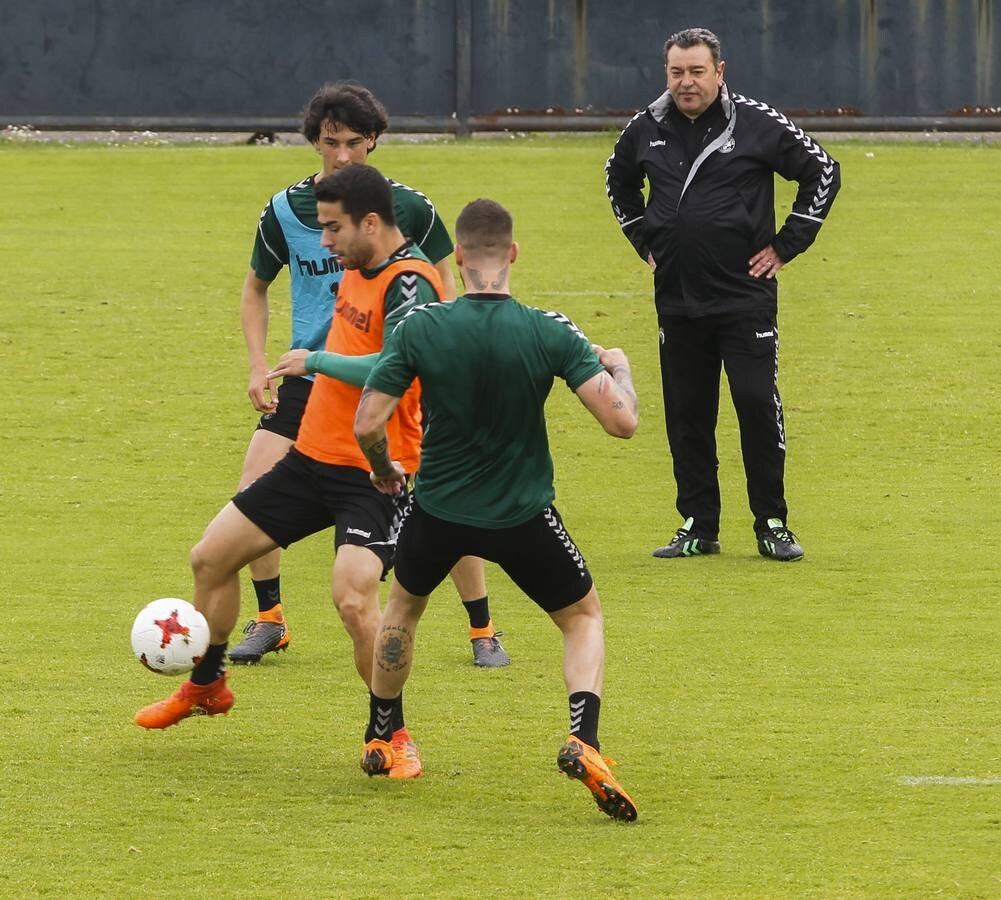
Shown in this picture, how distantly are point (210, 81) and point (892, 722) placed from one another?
63.5ft

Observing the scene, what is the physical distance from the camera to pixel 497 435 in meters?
6.01

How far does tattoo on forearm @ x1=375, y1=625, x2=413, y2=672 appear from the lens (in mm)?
6359

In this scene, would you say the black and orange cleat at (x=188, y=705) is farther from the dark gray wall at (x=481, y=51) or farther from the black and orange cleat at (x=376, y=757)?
the dark gray wall at (x=481, y=51)

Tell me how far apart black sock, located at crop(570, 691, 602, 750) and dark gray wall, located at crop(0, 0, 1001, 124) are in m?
19.3

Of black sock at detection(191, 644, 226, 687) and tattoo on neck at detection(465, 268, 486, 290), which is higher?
tattoo on neck at detection(465, 268, 486, 290)

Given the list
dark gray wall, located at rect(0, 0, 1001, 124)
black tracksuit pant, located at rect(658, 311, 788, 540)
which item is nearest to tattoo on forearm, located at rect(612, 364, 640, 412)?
black tracksuit pant, located at rect(658, 311, 788, 540)

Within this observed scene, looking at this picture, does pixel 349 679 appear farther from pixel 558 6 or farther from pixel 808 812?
pixel 558 6

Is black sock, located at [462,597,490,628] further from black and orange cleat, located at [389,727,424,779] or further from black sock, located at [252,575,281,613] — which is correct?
black and orange cleat, located at [389,727,424,779]

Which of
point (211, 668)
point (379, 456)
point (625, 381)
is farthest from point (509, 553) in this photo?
point (211, 668)

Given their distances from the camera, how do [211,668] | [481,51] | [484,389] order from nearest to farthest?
1. [484,389]
2. [211,668]
3. [481,51]

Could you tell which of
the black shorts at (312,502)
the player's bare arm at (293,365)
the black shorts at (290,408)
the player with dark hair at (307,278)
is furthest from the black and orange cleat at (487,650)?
the player's bare arm at (293,365)

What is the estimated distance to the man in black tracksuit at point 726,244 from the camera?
9852mm

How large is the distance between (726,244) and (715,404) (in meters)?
0.87

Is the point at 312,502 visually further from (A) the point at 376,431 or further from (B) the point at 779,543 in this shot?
(B) the point at 779,543
